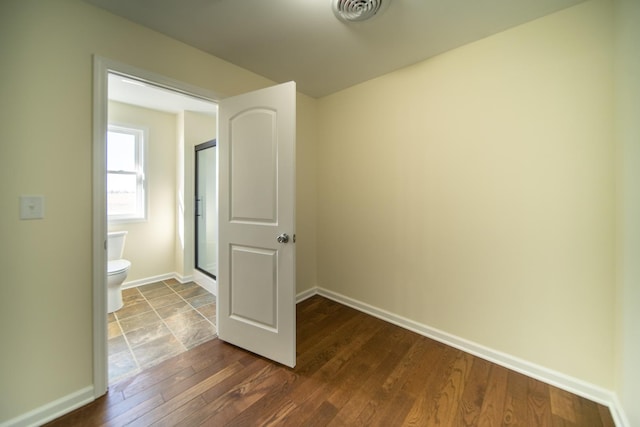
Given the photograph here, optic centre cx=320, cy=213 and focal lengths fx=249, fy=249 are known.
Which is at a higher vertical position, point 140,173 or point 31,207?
point 140,173

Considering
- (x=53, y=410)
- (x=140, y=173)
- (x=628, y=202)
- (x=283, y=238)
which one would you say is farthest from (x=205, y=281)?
(x=628, y=202)

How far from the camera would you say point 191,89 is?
1.88 meters

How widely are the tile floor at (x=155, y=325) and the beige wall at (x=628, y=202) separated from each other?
268 cm

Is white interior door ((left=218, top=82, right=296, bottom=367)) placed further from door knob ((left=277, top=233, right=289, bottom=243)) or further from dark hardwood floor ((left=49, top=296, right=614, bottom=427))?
dark hardwood floor ((left=49, top=296, right=614, bottom=427))

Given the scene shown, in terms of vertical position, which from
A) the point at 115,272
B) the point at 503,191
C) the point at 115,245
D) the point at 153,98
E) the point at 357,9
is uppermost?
the point at 153,98

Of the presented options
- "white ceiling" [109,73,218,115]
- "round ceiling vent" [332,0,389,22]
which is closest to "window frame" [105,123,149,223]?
"white ceiling" [109,73,218,115]

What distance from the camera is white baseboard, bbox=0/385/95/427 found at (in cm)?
127

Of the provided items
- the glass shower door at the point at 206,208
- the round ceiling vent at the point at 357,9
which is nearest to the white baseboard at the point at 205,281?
the glass shower door at the point at 206,208

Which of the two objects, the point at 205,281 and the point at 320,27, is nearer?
the point at 320,27

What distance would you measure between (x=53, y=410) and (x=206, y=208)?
238cm

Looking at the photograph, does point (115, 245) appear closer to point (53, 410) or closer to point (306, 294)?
Answer: point (53, 410)

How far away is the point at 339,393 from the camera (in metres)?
1.54

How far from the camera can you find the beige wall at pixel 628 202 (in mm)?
1197

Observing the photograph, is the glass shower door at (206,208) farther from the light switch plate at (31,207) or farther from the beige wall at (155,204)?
the light switch plate at (31,207)
